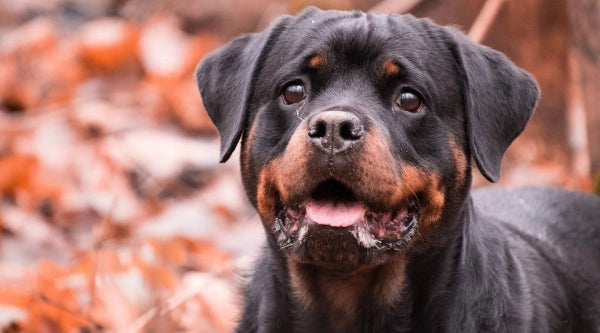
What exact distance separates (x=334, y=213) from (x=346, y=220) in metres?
0.08

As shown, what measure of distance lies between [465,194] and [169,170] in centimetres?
440

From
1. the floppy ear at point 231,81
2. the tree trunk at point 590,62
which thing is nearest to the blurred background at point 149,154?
the tree trunk at point 590,62

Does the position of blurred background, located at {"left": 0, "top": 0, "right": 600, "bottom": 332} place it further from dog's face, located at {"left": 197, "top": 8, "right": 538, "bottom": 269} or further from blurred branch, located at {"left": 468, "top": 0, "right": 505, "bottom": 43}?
dog's face, located at {"left": 197, "top": 8, "right": 538, "bottom": 269}

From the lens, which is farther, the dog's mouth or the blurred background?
the blurred background

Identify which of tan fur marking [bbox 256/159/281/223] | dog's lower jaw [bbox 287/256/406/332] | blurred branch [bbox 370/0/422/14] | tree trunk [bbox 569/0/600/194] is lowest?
blurred branch [bbox 370/0/422/14]

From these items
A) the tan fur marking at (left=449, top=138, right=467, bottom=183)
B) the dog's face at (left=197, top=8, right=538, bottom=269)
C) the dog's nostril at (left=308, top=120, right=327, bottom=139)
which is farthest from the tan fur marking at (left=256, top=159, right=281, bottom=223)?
the tan fur marking at (left=449, top=138, right=467, bottom=183)

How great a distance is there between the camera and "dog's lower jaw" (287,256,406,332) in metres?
4.32

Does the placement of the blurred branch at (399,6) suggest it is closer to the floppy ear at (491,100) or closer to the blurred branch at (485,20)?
the blurred branch at (485,20)

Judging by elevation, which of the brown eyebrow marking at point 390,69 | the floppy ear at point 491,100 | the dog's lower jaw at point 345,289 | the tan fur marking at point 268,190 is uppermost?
the brown eyebrow marking at point 390,69

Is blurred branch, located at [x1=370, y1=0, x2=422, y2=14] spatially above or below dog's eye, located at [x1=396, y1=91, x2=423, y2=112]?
below

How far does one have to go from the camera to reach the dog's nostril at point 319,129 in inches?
152

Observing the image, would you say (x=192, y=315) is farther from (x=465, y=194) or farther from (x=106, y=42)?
(x=106, y=42)

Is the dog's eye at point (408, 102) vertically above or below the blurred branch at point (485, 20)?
above

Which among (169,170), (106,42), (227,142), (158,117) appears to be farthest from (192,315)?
(106,42)
